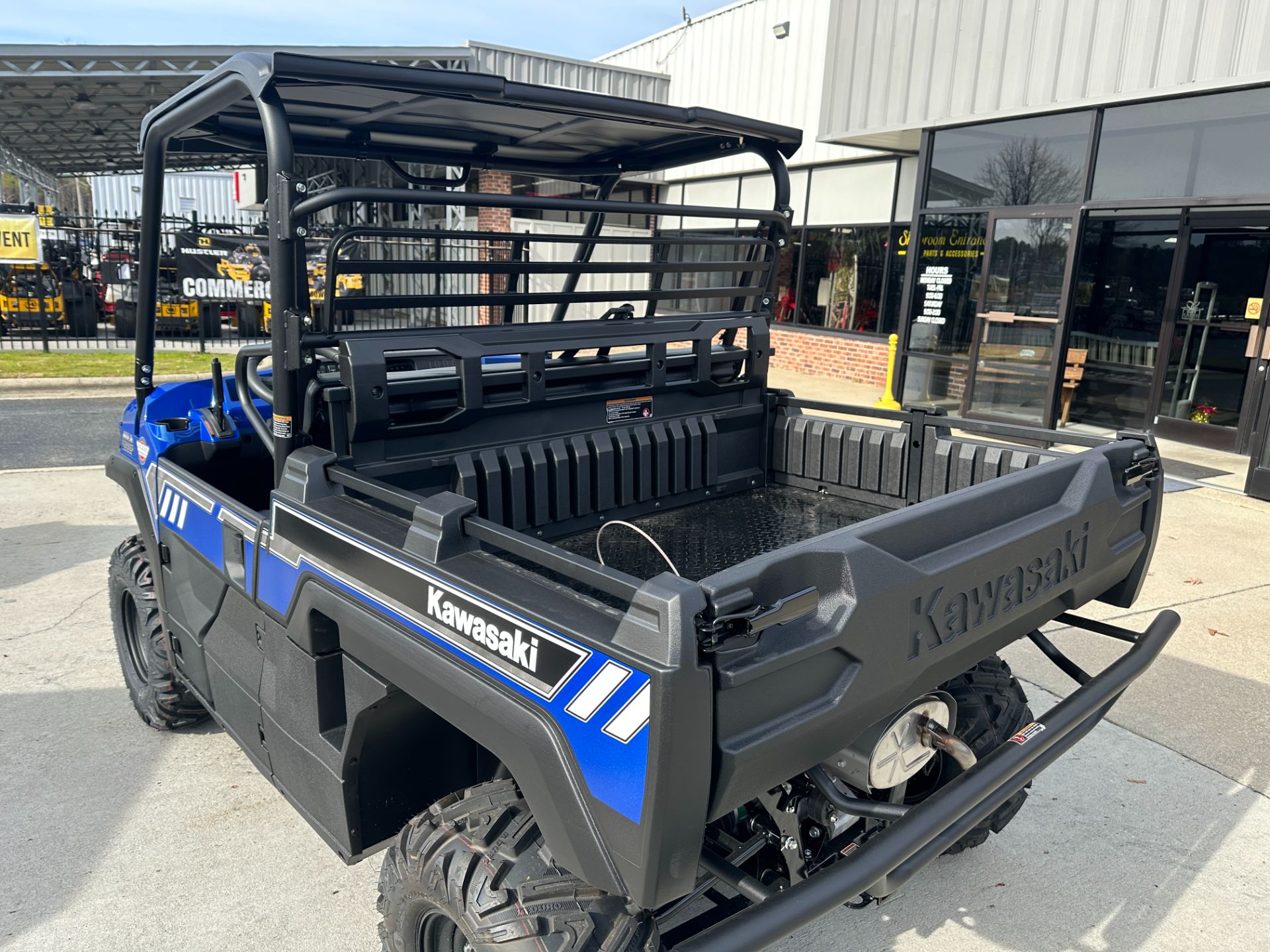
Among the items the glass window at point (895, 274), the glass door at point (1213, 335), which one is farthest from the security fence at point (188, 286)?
the glass door at point (1213, 335)

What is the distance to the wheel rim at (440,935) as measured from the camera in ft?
6.35

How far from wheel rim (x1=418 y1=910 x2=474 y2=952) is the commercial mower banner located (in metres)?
14.6

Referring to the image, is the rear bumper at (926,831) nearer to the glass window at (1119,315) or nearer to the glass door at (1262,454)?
the glass door at (1262,454)

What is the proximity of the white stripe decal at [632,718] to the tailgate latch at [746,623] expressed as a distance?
0.11m

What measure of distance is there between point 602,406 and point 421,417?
2.29ft

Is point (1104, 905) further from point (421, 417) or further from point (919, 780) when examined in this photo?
point (421, 417)

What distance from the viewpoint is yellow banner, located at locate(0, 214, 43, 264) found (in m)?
14.1

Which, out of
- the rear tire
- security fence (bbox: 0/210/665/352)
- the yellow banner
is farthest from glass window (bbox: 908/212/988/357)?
the yellow banner

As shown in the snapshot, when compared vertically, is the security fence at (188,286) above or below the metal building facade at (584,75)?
below

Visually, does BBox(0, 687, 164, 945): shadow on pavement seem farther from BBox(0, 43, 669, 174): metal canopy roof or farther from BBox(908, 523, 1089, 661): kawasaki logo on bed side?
BBox(0, 43, 669, 174): metal canopy roof

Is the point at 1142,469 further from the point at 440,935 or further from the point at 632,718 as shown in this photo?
the point at 440,935

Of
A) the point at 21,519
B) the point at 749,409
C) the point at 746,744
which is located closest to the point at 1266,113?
the point at 749,409

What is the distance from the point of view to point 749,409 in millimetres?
3529

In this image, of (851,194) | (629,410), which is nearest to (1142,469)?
(629,410)
